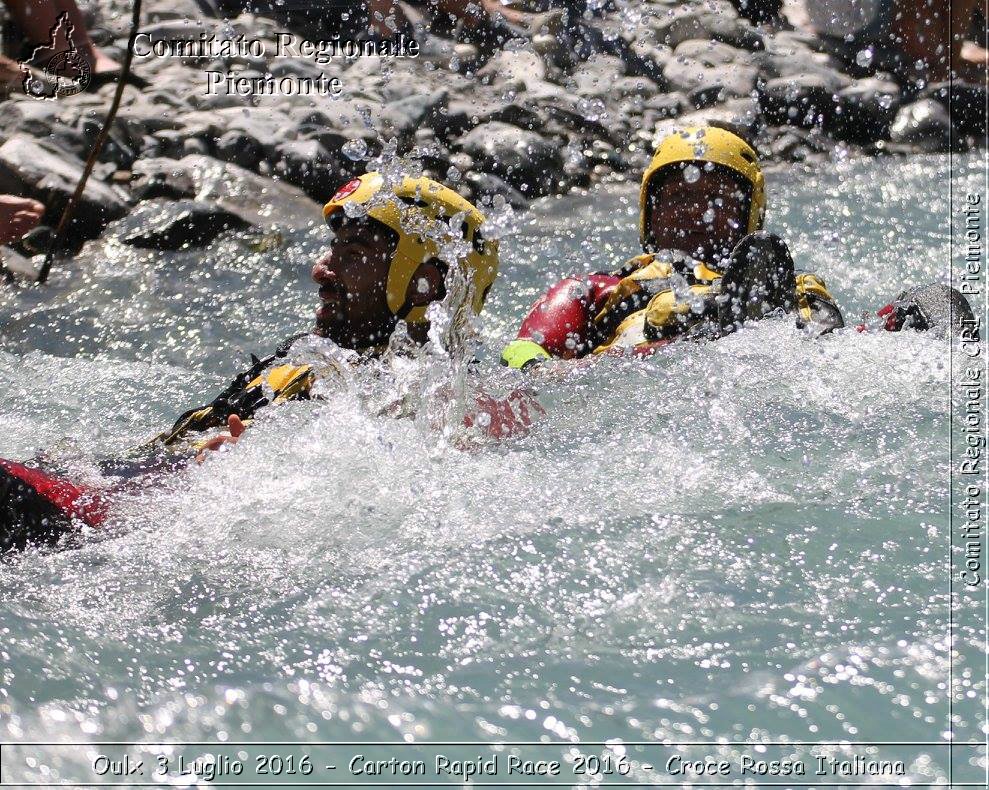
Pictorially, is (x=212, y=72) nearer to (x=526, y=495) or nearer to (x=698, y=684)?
(x=526, y=495)

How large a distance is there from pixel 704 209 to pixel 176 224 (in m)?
3.54

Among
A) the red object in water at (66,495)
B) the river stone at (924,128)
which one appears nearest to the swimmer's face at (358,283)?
the red object in water at (66,495)

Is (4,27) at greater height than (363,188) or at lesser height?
lesser

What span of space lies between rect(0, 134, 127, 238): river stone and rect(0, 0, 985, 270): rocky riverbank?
0.04 feet

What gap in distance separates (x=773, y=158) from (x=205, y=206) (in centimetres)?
427

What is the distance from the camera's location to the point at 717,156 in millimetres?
5359

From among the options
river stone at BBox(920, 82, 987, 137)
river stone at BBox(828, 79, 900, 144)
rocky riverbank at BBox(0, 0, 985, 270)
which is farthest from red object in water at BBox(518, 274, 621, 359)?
river stone at BBox(920, 82, 987, 137)

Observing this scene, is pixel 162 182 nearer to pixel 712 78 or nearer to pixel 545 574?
pixel 712 78

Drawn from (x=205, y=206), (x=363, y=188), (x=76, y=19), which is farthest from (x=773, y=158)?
(x=363, y=188)

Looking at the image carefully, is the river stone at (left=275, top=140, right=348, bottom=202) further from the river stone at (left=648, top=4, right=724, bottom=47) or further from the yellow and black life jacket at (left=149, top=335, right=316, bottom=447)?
the yellow and black life jacket at (left=149, top=335, right=316, bottom=447)

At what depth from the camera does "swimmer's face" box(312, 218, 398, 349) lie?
4133 millimetres

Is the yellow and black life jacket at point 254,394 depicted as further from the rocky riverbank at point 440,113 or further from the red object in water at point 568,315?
the rocky riverbank at point 440,113

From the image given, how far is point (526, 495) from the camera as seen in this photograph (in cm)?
376

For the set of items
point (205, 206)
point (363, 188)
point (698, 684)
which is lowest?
point (205, 206)
